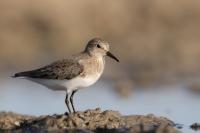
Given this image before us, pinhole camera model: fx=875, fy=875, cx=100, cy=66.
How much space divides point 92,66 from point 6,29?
11268 millimetres

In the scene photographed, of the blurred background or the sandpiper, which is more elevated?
the blurred background

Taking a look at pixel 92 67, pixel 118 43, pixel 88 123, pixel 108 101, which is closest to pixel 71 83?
pixel 92 67

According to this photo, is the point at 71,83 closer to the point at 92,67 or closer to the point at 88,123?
the point at 92,67

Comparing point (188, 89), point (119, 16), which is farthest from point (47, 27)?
point (188, 89)

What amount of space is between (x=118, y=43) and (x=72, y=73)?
36.8ft

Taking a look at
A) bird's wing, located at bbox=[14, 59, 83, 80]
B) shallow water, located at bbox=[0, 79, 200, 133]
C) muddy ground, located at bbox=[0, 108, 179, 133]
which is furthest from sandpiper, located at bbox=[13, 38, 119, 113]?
shallow water, located at bbox=[0, 79, 200, 133]

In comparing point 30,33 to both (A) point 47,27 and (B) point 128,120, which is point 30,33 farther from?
(B) point 128,120

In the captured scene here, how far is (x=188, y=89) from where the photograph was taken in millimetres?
20469

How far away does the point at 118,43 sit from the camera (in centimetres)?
2625

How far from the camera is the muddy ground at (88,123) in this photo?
1438 centimetres

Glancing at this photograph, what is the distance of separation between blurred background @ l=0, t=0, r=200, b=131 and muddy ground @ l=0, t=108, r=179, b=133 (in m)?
3.47

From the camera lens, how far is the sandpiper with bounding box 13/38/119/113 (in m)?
15.0

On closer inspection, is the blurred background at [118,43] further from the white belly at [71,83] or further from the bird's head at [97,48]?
the white belly at [71,83]

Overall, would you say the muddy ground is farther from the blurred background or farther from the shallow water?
the blurred background
